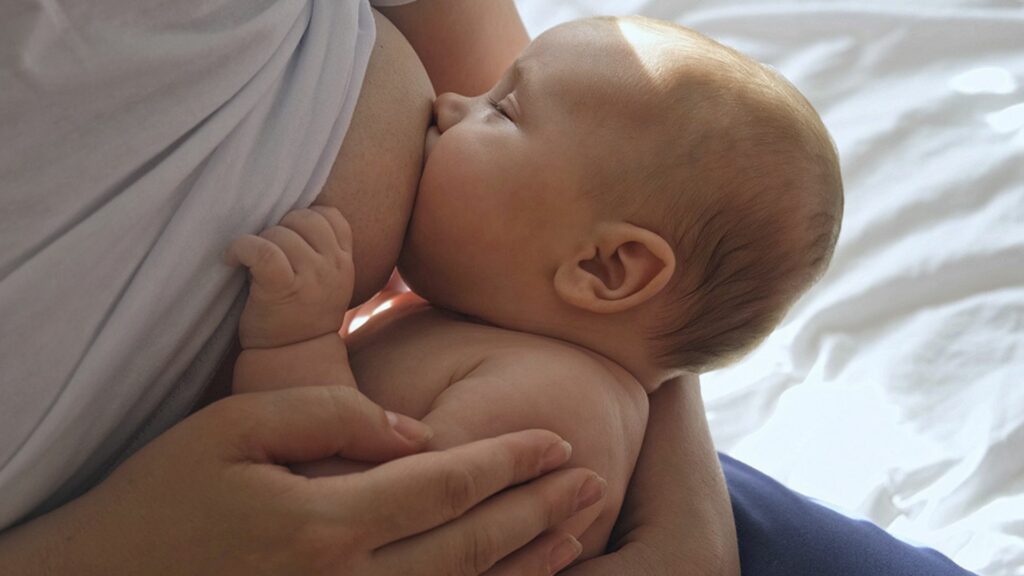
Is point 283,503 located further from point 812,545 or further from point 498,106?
point 812,545

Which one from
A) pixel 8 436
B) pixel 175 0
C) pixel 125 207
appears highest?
pixel 175 0

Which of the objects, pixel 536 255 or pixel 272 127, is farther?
pixel 536 255

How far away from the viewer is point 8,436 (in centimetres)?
88

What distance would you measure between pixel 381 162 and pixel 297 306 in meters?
0.17

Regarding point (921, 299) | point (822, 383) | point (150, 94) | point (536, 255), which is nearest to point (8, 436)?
point (150, 94)

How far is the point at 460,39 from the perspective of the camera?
1396mm

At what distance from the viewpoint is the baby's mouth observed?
114 centimetres

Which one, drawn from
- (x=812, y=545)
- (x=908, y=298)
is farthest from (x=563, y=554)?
(x=908, y=298)

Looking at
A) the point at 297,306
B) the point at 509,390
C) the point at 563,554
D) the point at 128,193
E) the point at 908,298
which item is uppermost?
the point at 128,193

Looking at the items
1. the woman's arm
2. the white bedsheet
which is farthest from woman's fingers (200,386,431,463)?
the white bedsheet

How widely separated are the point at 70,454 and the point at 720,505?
65 centimetres

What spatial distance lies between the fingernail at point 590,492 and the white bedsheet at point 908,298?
565 mm

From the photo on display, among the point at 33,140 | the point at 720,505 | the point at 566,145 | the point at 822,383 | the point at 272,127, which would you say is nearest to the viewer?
the point at 33,140

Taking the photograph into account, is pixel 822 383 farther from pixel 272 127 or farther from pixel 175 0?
pixel 175 0
